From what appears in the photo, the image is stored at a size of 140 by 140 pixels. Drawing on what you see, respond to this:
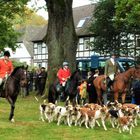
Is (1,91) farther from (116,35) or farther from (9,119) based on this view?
(116,35)

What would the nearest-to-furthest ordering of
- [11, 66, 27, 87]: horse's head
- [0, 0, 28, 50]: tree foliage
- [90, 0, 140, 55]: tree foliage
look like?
[11, 66, 27, 87]: horse's head
[0, 0, 28, 50]: tree foliage
[90, 0, 140, 55]: tree foliage

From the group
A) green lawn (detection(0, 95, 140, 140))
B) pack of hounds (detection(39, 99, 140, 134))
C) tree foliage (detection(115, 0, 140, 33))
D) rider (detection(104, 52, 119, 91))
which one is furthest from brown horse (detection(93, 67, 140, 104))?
tree foliage (detection(115, 0, 140, 33))

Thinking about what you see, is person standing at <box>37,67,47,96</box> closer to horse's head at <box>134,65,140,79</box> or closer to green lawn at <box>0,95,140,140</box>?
horse's head at <box>134,65,140,79</box>

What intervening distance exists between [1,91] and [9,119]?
3.53ft

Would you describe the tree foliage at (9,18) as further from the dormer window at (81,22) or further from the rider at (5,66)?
the dormer window at (81,22)

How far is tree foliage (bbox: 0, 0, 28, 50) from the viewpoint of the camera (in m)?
33.8

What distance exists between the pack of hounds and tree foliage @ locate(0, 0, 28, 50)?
13.0 metres

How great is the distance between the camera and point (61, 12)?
28.4 m

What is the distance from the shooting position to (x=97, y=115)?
50.8ft

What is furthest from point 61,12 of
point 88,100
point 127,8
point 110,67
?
point 110,67

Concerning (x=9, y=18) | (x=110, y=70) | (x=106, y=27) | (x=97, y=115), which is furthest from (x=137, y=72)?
(x=9, y=18)

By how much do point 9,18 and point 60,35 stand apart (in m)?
10.7

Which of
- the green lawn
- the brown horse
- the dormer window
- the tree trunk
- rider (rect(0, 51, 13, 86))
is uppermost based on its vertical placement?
the dormer window

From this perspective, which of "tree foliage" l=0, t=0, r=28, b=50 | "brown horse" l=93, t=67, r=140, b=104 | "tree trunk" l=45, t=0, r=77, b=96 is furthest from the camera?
"tree foliage" l=0, t=0, r=28, b=50
